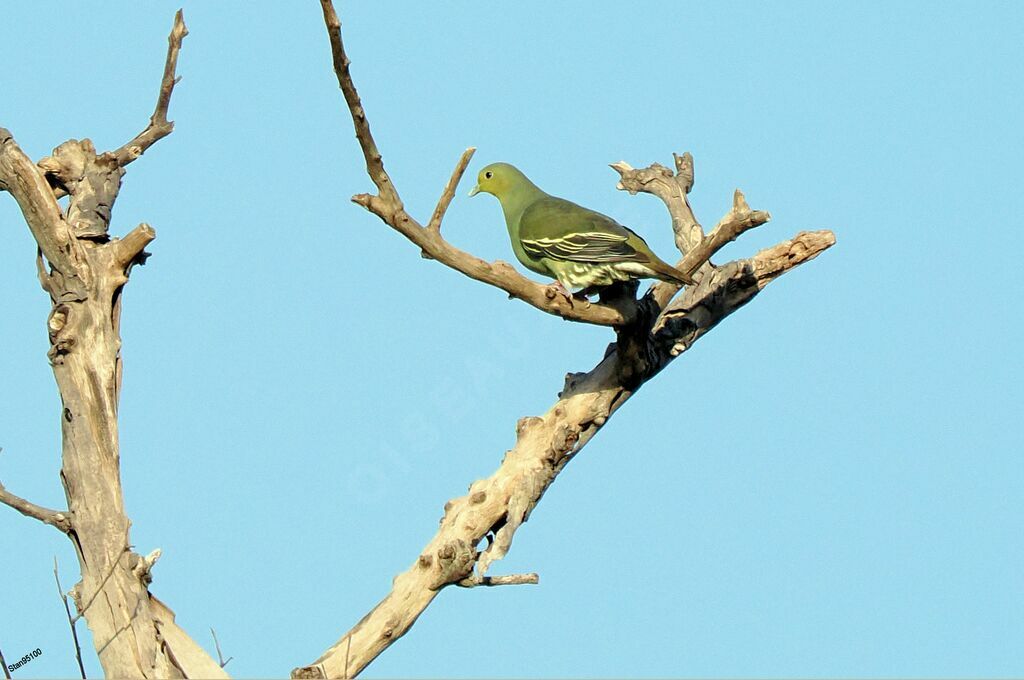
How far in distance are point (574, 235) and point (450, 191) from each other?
1362 millimetres

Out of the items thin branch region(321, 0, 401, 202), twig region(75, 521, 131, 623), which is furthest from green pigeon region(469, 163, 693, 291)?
twig region(75, 521, 131, 623)

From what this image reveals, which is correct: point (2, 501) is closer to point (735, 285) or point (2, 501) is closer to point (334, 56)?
point (334, 56)

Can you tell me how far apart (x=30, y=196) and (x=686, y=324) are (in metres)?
4.72

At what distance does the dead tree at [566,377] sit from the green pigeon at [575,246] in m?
0.26

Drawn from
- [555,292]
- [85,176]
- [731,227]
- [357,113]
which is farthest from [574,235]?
[85,176]

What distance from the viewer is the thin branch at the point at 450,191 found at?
7258 mm

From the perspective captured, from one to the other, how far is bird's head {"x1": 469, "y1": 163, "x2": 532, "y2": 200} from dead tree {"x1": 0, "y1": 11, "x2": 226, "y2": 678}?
8.38ft

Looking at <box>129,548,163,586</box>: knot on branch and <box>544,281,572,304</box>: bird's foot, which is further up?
<box>544,281,572,304</box>: bird's foot

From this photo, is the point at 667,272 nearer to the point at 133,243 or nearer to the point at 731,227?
the point at 731,227

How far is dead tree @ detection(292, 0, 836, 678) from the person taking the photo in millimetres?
7582

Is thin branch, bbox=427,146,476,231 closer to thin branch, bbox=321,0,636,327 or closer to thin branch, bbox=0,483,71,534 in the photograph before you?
thin branch, bbox=321,0,636,327

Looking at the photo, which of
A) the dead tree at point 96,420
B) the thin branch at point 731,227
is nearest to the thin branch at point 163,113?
the dead tree at point 96,420

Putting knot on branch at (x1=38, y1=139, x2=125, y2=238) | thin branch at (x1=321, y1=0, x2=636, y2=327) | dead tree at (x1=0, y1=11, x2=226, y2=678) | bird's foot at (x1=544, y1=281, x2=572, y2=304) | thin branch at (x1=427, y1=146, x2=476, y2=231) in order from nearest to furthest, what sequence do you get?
1. thin branch at (x1=321, y1=0, x2=636, y2=327)
2. thin branch at (x1=427, y1=146, x2=476, y2=231)
3. dead tree at (x1=0, y1=11, x2=226, y2=678)
4. bird's foot at (x1=544, y1=281, x2=572, y2=304)
5. knot on branch at (x1=38, y1=139, x2=125, y2=238)

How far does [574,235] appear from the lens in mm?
8359
